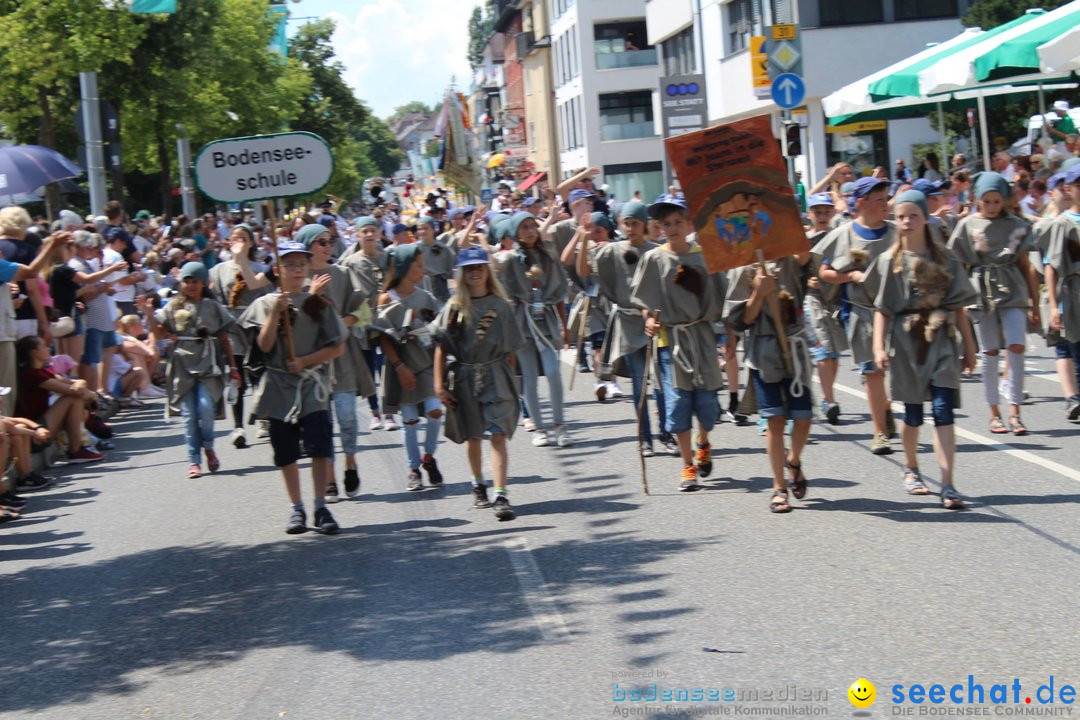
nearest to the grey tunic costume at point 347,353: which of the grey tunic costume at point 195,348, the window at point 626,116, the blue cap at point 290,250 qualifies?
the blue cap at point 290,250

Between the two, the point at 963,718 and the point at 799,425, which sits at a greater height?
the point at 799,425

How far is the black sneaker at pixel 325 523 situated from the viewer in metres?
9.00

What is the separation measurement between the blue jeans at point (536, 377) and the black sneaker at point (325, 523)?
9.97 feet

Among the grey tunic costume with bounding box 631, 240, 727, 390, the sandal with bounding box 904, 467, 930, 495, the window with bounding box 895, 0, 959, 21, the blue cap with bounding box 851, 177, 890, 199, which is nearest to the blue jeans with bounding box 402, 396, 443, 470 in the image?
the grey tunic costume with bounding box 631, 240, 727, 390

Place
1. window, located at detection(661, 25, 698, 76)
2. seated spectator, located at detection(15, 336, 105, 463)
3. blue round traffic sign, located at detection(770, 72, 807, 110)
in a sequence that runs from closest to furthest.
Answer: seated spectator, located at detection(15, 336, 105, 463) → blue round traffic sign, located at detection(770, 72, 807, 110) → window, located at detection(661, 25, 698, 76)

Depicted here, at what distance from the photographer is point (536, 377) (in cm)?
1180

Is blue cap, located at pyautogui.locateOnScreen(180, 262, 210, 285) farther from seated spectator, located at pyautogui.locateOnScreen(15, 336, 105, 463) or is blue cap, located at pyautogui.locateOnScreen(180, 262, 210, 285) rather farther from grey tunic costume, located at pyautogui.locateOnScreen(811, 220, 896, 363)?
grey tunic costume, located at pyautogui.locateOnScreen(811, 220, 896, 363)

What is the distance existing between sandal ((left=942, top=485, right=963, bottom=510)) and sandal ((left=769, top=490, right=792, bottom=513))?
0.88 metres

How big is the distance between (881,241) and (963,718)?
4979 mm

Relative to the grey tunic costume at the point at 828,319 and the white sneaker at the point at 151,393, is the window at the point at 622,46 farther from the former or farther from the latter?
the grey tunic costume at the point at 828,319

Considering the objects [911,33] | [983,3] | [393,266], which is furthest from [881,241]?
[911,33]

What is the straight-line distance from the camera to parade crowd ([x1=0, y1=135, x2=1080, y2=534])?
27.8ft

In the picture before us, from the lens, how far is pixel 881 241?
30.6 ft

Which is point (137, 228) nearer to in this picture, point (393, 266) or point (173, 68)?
point (173, 68)
